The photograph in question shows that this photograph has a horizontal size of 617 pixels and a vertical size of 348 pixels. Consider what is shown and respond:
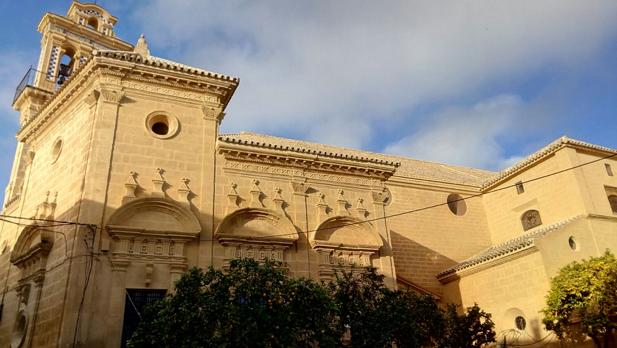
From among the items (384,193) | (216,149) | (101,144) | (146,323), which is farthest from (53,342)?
(384,193)

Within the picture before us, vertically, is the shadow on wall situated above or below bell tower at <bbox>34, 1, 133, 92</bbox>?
below

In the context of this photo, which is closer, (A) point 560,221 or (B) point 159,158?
(B) point 159,158

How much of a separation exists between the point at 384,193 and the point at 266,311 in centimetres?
803

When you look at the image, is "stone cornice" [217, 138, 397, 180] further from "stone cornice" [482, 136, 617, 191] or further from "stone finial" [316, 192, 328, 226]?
"stone cornice" [482, 136, 617, 191]

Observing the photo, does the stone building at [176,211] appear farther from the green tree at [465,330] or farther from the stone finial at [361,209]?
the green tree at [465,330]

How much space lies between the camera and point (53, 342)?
11070 millimetres

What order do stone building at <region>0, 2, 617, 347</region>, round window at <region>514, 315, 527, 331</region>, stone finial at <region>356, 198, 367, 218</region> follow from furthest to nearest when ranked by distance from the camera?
round window at <region>514, 315, 527, 331</region>
stone finial at <region>356, 198, 367, 218</region>
stone building at <region>0, 2, 617, 347</region>

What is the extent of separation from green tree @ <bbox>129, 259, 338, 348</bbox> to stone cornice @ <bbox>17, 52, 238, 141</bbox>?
659 cm

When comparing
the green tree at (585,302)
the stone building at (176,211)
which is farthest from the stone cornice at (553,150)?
the green tree at (585,302)

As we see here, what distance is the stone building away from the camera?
11.9m

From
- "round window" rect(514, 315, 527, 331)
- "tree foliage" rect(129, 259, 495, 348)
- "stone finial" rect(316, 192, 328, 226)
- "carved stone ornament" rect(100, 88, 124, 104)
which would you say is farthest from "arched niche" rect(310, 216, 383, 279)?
"carved stone ornament" rect(100, 88, 124, 104)

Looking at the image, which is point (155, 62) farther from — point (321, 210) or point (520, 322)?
point (520, 322)

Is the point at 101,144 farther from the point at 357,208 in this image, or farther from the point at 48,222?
the point at 357,208

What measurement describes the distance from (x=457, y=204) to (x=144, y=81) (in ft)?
53.4
